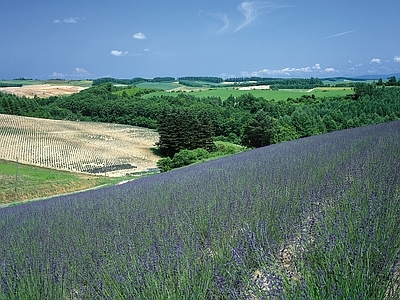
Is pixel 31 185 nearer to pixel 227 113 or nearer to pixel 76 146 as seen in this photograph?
pixel 76 146

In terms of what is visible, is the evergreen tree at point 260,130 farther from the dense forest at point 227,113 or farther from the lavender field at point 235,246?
the lavender field at point 235,246

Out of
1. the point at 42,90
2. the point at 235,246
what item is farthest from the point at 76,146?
the point at 42,90

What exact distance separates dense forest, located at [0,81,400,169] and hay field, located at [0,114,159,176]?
18.7 feet

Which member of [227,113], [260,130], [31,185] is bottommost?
[31,185]

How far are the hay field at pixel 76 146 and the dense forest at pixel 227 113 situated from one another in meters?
5.70

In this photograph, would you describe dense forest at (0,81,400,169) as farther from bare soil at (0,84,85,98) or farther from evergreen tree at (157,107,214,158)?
bare soil at (0,84,85,98)

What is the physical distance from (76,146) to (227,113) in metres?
40.1

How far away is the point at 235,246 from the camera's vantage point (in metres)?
2.85

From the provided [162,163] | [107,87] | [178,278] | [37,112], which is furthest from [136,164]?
[107,87]

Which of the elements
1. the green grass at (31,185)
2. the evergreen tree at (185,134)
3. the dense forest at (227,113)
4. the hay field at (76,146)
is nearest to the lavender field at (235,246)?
the green grass at (31,185)

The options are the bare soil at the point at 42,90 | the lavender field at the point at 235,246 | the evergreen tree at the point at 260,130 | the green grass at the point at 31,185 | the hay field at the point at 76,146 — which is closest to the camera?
the lavender field at the point at 235,246

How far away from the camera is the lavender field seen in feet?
6.72

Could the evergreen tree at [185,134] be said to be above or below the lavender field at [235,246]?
Result: below

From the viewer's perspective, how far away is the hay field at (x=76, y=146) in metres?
43.4
